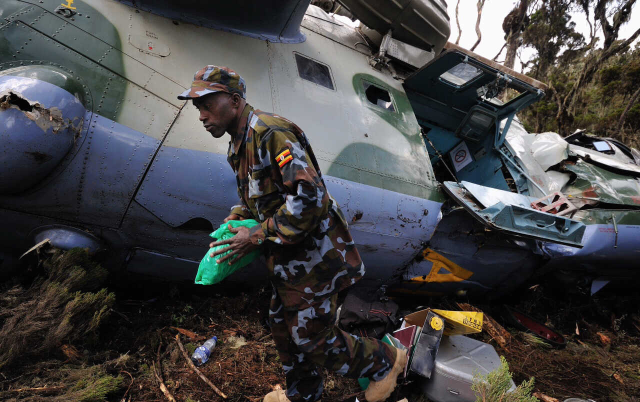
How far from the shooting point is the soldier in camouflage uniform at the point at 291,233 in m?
1.88

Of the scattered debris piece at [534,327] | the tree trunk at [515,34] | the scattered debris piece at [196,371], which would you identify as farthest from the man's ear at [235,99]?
the tree trunk at [515,34]

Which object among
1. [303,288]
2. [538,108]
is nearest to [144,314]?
[303,288]

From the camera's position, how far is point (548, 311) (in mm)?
5277

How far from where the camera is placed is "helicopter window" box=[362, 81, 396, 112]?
14.4 feet

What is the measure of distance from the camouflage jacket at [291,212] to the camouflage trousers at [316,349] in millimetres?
104

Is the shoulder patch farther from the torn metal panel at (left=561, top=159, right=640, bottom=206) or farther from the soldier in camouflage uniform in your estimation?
the torn metal panel at (left=561, top=159, right=640, bottom=206)

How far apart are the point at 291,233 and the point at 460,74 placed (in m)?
4.06

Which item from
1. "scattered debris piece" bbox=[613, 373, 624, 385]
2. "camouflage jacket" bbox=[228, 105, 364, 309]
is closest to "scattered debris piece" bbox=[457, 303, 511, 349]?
"scattered debris piece" bbox=[613, 373, 624, 385]

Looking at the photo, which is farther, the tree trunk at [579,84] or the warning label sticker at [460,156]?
the tree trunk at [579,84]

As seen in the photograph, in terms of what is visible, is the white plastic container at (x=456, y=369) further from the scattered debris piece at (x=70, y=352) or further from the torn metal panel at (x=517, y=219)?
the scattered debris piece at (x=70, y=352)

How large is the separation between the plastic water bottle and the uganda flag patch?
71.0 inches

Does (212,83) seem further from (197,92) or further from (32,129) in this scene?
(32,129)

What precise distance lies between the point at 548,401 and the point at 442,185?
2.12 m

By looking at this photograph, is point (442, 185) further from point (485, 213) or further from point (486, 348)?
point (486, 348)
